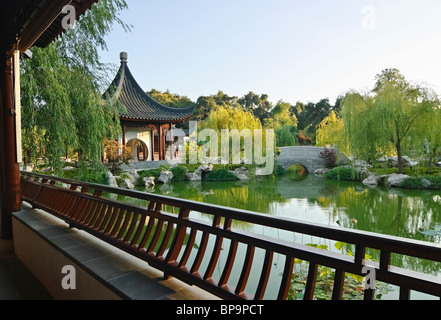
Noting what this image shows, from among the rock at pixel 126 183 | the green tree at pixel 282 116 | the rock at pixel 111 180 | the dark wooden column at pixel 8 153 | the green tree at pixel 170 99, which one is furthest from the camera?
the green tree at pixel 170 99

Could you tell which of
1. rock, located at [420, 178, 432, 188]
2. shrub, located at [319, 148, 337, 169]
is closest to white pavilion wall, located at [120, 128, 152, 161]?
shrub, located at [319, 148, 337, 169]

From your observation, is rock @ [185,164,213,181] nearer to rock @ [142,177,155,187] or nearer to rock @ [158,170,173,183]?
rock @ [158,170,173,183]

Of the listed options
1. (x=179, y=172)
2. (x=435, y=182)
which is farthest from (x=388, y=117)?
(x=179, y=172)

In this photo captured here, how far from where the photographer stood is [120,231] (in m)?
1.93

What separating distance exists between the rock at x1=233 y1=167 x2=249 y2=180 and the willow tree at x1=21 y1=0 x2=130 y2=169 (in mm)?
10142

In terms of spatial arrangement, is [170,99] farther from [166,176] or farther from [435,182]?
[435,182]

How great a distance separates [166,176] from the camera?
13234 millimetres

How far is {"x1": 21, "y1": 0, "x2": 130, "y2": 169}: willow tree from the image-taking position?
394cm

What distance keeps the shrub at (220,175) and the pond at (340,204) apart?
0.68 m

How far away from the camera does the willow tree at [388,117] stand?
1034 centimetres

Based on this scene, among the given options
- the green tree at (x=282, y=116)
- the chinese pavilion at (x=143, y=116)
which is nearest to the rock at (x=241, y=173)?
the chinese pavilion at (x=143, y=116)

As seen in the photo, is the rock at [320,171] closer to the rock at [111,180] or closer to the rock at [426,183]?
the rock at [426,183]

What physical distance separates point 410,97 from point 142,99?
11244 millimetres
